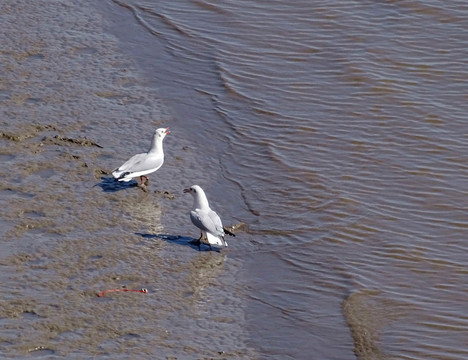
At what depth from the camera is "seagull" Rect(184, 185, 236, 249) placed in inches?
326

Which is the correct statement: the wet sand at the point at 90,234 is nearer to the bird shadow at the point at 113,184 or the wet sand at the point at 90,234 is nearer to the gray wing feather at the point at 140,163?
the bird shadow at the point at 113,184

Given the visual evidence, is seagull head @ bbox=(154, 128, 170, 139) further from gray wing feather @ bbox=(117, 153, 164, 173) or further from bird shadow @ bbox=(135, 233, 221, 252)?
bird shadow @ bbox=(135, 233, 221, 252)

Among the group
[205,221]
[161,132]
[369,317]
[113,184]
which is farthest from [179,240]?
[369,317]

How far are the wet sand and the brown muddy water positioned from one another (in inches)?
0.8

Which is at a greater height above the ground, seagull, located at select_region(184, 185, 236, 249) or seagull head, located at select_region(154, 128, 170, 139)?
seagull head, located at select_region(154, 128, 170, 139)

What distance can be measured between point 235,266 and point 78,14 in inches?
243

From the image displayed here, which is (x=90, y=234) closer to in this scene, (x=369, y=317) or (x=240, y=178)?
(x=240, y=178)

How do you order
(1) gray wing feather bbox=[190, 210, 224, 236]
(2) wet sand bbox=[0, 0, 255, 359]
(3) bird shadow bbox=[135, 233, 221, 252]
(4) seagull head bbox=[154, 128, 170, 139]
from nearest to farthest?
(2) wet sand bbox=[0, 0, 255, 359], (1) gray wing feather bbox=[190, 210, 224, 236], (3) bird shadow bbox=[135, 233, 221, 252], (4) seagull head bbox=[154, 128, 170, 139]

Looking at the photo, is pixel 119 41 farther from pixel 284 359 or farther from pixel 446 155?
pixel 284 359

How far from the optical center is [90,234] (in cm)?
832

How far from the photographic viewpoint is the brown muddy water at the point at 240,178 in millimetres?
7410

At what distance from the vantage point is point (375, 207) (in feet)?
30.8

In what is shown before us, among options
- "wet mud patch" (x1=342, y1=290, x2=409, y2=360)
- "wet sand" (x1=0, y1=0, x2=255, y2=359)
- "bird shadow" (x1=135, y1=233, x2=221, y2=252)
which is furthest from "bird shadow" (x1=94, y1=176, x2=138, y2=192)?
"wet mud patch" (x1=342, y1=290, x2=409, y2=360)

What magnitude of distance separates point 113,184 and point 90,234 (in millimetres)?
1001
